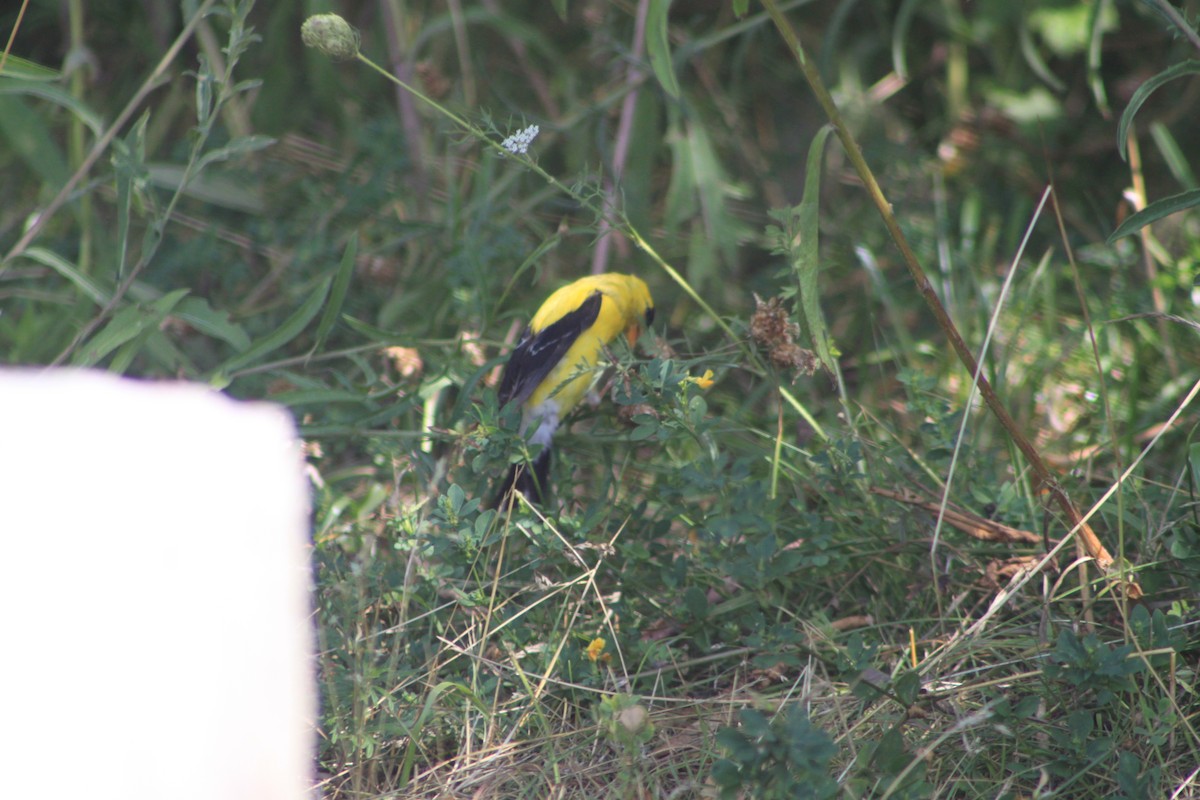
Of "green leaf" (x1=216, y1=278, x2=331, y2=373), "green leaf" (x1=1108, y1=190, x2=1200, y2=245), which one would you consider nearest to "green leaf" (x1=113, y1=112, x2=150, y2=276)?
"green leaf" (x1=216, y1=278, x2=331, y2=373)

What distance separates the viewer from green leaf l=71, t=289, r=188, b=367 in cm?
208

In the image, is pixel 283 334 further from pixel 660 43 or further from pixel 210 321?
pixel 660 43

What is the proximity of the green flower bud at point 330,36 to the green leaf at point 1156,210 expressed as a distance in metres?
1.22

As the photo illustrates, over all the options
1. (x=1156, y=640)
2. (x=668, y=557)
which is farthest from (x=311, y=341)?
(x=1156, y=640)

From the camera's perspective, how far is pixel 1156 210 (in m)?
1.63

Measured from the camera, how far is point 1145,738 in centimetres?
150

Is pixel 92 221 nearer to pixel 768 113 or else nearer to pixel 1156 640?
pixel 768 113

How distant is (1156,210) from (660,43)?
39.1 inches

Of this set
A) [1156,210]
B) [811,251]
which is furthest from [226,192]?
[1156,210]

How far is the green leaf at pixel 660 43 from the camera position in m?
2.15

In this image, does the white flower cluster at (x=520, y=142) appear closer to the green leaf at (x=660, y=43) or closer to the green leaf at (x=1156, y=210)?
the green leaf at (x=660, y=43)

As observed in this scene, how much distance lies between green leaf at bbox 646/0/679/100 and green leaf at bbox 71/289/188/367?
1.01m

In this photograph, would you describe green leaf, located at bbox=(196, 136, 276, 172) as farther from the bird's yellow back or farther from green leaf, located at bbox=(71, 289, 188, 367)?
the bird's yellow back

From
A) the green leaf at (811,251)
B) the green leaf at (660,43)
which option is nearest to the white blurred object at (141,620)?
the green leaf at (811,251)
